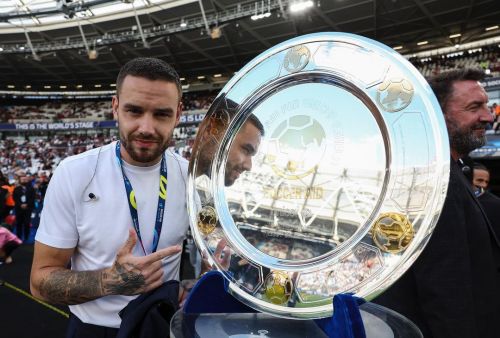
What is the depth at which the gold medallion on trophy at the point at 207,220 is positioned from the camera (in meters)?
0.81

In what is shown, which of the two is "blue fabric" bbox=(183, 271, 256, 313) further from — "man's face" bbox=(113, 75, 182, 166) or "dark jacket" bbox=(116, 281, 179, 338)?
"man's face" bbox=(113, 75, 182, 166)

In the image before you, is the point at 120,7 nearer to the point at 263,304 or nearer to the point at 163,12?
the point at 163,12

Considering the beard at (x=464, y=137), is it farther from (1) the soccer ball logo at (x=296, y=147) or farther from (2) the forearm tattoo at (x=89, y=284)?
(2) the forearm tattoo at (x=89, y=284)

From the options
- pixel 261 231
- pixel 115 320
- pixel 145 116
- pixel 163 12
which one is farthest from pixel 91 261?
pixel 163 12

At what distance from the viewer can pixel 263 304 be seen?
27.3 inches

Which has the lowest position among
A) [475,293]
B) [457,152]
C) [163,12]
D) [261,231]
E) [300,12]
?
[475,293]

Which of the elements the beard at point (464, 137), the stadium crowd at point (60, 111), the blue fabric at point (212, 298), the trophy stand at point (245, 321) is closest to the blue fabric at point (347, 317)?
the trophy stand at point (245, 321)

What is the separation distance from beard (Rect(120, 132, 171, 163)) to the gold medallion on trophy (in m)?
0.29

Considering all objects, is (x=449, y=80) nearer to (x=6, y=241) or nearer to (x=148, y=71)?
(x=148, y=71)

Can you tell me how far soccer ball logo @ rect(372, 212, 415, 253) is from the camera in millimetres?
604

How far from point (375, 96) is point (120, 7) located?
1784 centimetres

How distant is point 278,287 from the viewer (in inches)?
27.3

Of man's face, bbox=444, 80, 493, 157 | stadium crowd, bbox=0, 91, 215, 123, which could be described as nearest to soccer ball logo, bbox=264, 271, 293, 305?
man's face, bbox=444, 80, 493, 157

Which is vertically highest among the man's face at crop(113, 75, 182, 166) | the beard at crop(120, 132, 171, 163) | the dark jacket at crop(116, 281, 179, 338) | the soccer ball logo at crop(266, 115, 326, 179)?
the man's face at crop(113, 75, 182, 166)
